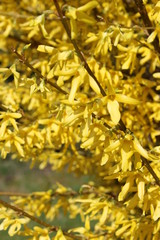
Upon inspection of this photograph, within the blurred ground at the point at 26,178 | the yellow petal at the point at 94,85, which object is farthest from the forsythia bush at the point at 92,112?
the blurred ground at the point at 26,178

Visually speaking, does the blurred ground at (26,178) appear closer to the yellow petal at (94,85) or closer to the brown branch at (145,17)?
the brown branch at (145,17)

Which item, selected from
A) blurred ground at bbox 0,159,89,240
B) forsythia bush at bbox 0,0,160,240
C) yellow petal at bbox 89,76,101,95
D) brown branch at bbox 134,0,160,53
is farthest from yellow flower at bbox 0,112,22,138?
blurred ground at bbox 0,159,89,240

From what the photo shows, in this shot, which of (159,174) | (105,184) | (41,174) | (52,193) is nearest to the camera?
(159,174)

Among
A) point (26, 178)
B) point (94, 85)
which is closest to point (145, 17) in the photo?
point (94, 85)

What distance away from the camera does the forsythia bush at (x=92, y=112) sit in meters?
1.18

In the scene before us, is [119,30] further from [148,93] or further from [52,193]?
[52,193]

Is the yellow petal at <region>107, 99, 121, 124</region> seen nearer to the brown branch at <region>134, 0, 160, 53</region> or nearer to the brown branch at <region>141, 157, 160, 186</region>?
the brown branch at <region>141, 157, 160, 186</region>

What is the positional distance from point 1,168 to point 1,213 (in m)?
8.59

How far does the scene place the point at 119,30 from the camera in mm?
1407

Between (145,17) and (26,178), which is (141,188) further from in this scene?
(26,178)

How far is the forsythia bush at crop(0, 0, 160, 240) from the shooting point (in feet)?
3.88

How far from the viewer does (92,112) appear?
1202 mm


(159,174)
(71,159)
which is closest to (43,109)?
(71,159)

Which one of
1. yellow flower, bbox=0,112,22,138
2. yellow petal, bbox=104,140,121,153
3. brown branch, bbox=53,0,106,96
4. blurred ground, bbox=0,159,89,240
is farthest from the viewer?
blurred ground, bbox=0,159,89,240
